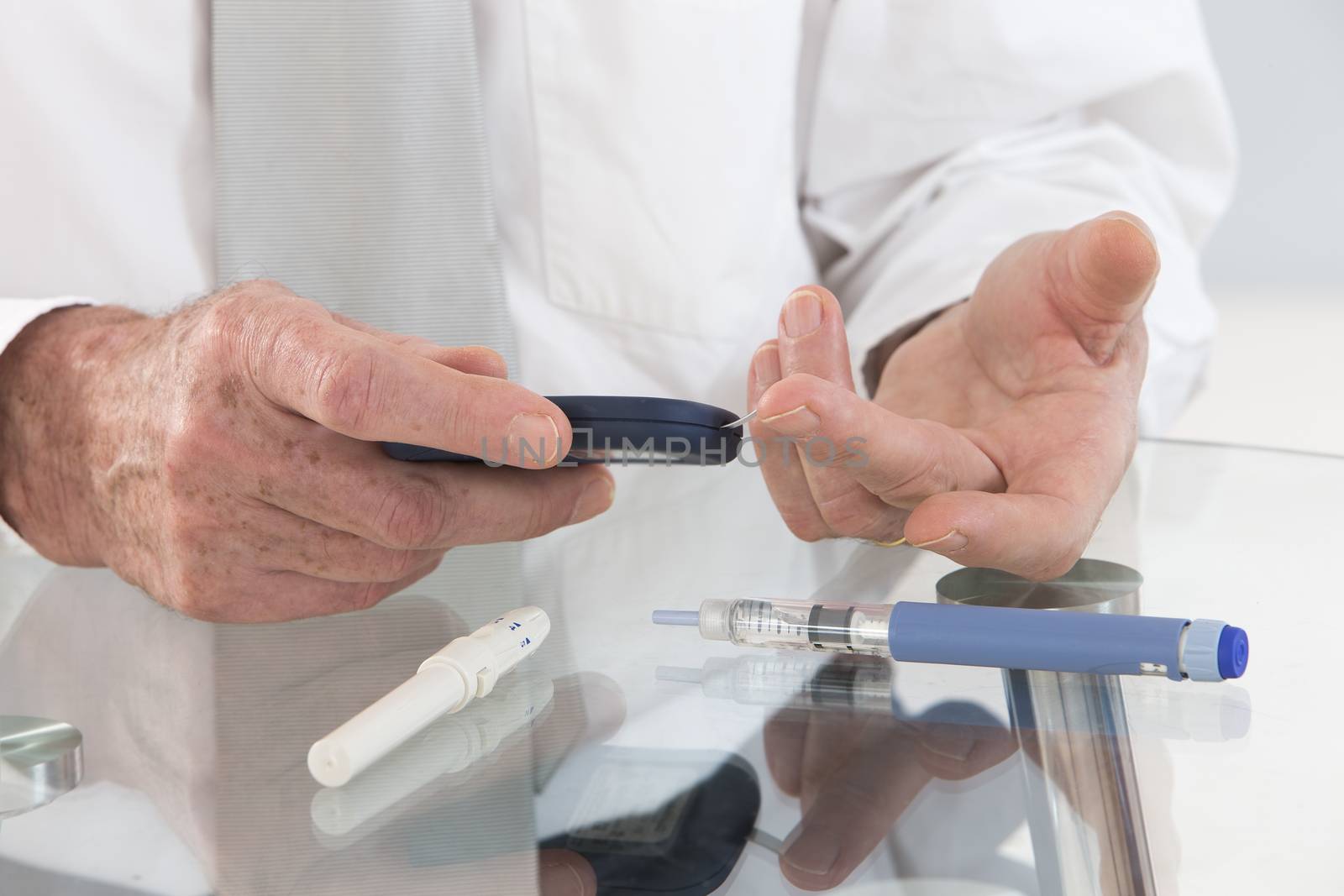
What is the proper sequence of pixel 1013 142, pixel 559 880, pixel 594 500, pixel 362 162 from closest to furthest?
pixel 559 880 < pixel 594 500 < pixel 362 162 < pixel 1013 142

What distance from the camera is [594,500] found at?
0.54m

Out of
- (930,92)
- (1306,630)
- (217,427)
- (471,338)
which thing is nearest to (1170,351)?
(930,92)

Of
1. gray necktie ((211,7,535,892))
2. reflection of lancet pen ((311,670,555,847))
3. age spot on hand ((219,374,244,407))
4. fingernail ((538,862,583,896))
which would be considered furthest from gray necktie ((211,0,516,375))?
fingernail ((538,862,583,896))

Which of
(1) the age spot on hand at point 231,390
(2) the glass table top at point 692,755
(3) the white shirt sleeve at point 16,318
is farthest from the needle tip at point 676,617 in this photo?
(3) the white shirt sleeve at point 16,318

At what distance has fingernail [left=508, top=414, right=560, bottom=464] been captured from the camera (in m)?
0.42

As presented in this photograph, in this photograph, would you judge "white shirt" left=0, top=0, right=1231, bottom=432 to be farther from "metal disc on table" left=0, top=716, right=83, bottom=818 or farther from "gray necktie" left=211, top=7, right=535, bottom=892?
"metal disc on table" left=0, top=716, right=83, bottom=818

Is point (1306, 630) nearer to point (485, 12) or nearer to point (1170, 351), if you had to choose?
point (1170, 351)

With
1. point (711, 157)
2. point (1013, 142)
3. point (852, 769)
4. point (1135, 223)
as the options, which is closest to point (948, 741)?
point (852, 769)

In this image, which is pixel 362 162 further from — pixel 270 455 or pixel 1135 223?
pixel 1135 223

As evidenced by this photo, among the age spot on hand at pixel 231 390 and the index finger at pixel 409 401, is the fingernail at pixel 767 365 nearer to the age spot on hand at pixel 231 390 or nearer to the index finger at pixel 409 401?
the index finger at pixel 409 401

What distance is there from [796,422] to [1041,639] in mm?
119

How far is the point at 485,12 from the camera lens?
733 mm

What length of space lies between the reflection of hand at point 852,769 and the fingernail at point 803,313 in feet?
0.54

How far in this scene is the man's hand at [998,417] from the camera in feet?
1.39
